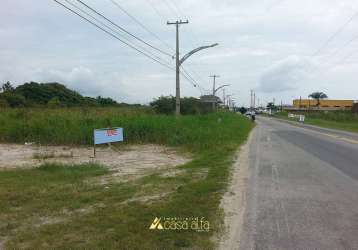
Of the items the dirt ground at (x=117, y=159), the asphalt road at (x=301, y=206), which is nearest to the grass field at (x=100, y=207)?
the asphalt road at (x=301, y=206)

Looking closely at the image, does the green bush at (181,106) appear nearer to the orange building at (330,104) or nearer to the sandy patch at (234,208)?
the sandy patch at (234,208)

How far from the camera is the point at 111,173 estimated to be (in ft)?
38.2

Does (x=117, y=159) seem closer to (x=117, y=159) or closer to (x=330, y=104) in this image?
(x=117, y=159)

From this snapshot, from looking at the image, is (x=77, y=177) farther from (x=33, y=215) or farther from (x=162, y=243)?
(x=162, y=243)

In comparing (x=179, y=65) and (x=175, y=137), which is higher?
(x=179, y=65)

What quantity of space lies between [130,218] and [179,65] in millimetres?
29510

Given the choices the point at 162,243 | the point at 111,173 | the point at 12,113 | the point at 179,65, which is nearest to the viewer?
the point at 162,243

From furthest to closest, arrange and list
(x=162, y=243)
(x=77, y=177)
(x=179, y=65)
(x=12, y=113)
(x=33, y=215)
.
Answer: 1. (x=179, y=65)
2. (x=12, y=113)
3. (x=77, y=177)
4. (x=33, y=215)
5. (x=162, y=243)

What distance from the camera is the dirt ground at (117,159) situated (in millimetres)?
12875

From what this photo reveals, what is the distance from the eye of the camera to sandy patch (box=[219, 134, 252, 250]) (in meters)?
5.76

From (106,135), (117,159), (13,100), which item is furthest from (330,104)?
(117,159)

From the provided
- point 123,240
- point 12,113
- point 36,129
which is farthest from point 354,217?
point 12,113

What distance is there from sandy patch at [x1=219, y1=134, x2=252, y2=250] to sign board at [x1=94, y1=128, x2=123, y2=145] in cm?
661

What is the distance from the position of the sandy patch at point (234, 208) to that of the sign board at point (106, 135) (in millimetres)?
6607
